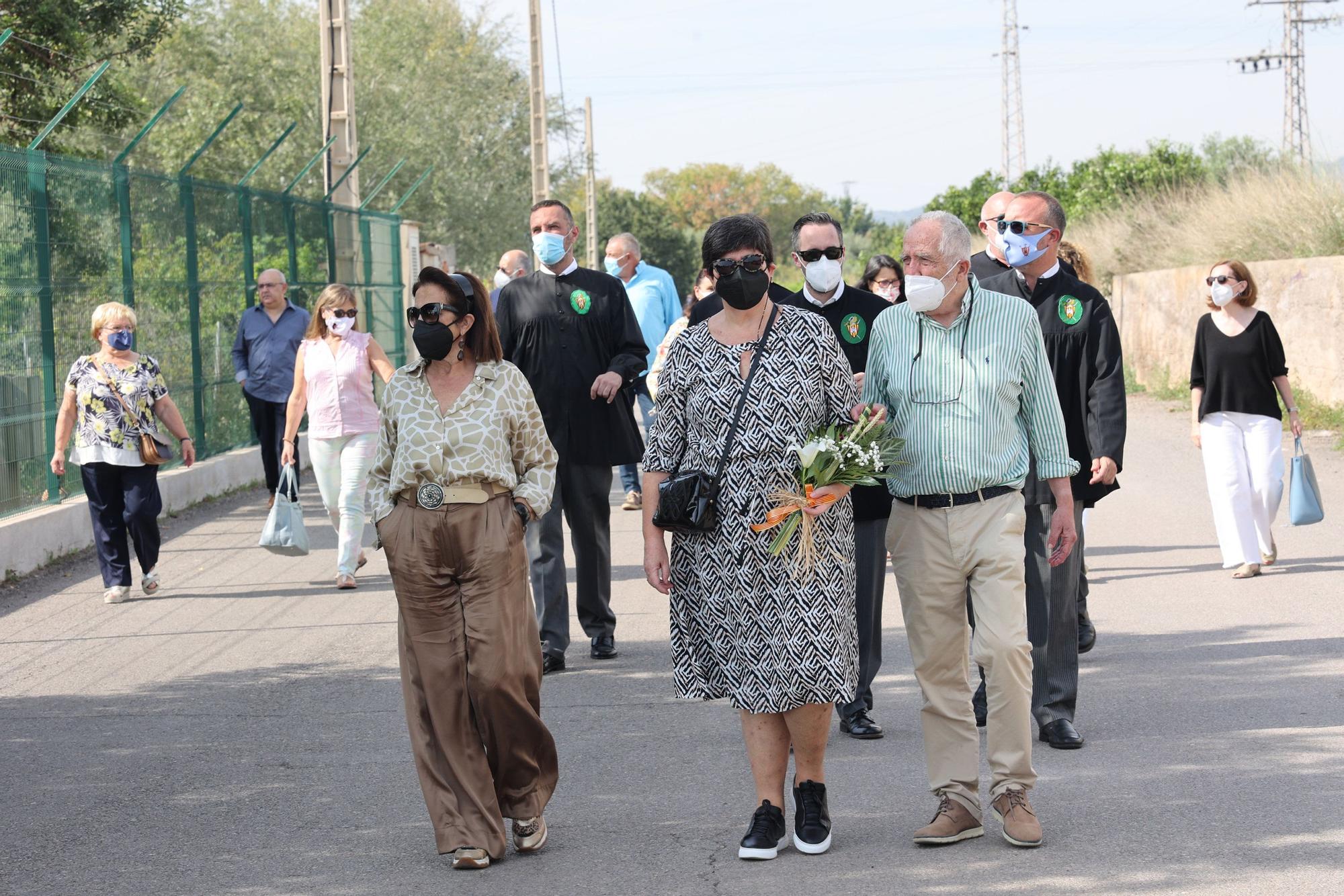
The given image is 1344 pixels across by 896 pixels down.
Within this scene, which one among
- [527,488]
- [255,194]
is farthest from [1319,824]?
[255,194]

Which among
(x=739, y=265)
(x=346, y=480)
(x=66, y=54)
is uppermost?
(x=66, y=54)

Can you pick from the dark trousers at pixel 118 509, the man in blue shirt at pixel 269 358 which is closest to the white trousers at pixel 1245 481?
the dark trousers at pixel 118 509

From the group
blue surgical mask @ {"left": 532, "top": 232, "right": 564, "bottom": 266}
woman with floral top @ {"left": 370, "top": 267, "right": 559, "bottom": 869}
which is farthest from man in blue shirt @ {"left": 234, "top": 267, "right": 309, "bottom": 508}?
woman with floral top @ {"left": 370, "top": 267, "right": 559, "bottom": 869}

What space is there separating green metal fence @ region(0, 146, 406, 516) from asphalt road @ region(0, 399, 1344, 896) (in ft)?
5.48

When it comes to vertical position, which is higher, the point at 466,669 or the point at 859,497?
the point at 859,497

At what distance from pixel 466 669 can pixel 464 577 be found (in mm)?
289

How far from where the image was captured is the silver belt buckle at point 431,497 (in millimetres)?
5047

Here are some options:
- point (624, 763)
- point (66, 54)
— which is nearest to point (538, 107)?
point (66, 54)

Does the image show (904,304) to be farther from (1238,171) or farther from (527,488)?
(1238,171)

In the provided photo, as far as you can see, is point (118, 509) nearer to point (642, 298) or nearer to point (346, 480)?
point (346, 480)

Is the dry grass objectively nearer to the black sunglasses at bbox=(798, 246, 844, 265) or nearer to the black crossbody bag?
the black sunglasses at bbox=(798, 246, 844, 265)

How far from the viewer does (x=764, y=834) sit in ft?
16.1

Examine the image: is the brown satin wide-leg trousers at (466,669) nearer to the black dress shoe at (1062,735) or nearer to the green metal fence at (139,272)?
the black dress shoe at (1062,735)

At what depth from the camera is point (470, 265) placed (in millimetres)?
46156
